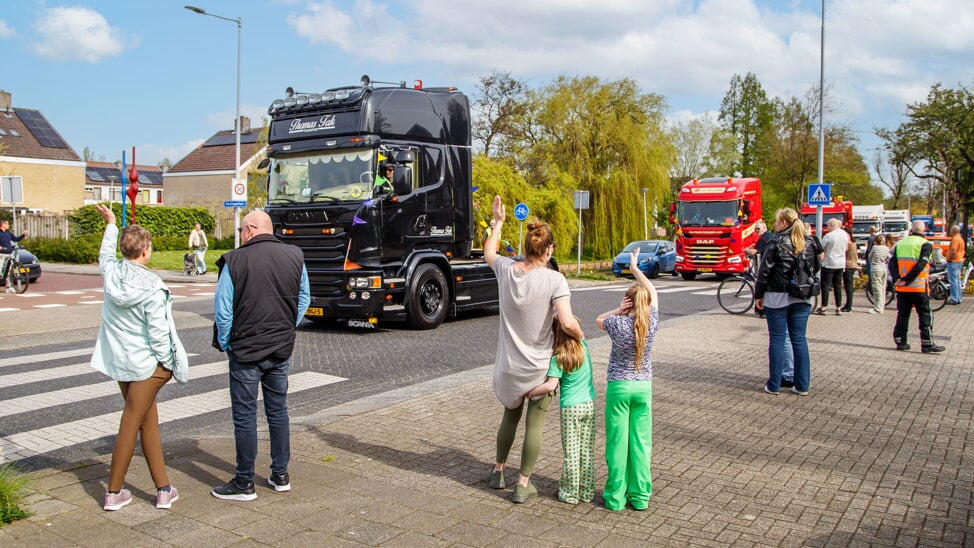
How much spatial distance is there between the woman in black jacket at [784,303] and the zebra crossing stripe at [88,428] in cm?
476

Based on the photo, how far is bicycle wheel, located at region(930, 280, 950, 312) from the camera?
16578mm

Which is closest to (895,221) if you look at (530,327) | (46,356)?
(46,356)

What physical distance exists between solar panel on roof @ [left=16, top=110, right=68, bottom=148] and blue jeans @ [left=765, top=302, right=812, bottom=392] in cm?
5695

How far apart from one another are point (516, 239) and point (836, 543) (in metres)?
30.2

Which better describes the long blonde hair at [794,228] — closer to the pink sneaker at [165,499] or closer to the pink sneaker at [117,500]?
the pink sneaker at [165,499]

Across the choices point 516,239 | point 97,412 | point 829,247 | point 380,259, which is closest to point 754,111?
point 516,239

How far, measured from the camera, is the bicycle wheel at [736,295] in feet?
51.9

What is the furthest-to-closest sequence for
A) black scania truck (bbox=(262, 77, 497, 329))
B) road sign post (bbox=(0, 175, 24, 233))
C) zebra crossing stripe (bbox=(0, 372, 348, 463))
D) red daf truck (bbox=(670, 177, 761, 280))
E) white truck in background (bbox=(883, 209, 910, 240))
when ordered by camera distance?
white truck in background (bbox=(883, 209, 910, 240)) → red daf truck (bbox=(670, 177, 761, 280)) → road sign post (bbox=(0, 175, 24, 233)) → black scania truck (bbox=(262, 77, 497, 329)) → zebra crossing stripe (bbox=(0, 372, 348, 463))

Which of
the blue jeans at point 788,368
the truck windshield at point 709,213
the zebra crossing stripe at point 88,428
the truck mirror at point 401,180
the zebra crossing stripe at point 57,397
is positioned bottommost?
the zebra crossing stripe at point 88,428

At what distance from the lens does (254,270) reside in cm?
461

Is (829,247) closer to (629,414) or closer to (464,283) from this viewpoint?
(464,283)

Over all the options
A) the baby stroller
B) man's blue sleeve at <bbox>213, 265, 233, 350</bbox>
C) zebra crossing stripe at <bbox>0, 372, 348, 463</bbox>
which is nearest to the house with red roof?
the baby stroller

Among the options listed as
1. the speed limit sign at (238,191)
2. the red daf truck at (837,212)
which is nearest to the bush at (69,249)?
the speed limit sign at (238,191)

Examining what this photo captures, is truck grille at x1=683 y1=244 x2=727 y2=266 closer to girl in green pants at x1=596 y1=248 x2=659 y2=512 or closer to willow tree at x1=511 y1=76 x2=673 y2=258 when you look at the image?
willow tree at x1=511 y1=76 x2=673 y2=258
